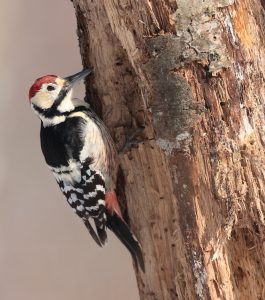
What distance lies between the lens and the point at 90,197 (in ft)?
9.80

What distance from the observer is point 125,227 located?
9.66ft

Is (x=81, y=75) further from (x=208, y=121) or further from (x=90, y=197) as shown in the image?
(x=208, y=121)

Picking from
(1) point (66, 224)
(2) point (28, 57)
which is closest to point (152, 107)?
(1) point (66, 224)

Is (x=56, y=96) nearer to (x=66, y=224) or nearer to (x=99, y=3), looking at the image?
(x=99, y=3)

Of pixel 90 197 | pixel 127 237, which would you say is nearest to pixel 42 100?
pixel 90 197

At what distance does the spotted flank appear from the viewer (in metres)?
2.97

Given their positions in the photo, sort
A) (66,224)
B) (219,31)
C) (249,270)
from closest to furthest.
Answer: (219,31), (249,270), (66,224)

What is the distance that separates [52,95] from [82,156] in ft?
1.07

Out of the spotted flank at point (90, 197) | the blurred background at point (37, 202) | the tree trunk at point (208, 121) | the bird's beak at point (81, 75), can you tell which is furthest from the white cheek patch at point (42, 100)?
the blurred background at point (37, 202)

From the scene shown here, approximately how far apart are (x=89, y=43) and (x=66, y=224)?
7.66 feet

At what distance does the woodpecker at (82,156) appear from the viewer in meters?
2.97

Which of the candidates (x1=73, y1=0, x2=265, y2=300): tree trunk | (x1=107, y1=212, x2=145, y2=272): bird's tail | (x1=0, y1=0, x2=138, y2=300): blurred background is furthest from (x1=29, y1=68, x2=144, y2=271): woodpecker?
(x1=0, y1=0, x2=138, y2=300): blurred background

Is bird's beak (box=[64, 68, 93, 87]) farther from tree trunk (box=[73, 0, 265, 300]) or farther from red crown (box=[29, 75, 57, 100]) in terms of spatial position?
tree trunk (box=[73, 0, 265, 300])

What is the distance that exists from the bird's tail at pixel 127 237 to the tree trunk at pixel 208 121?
21cm
